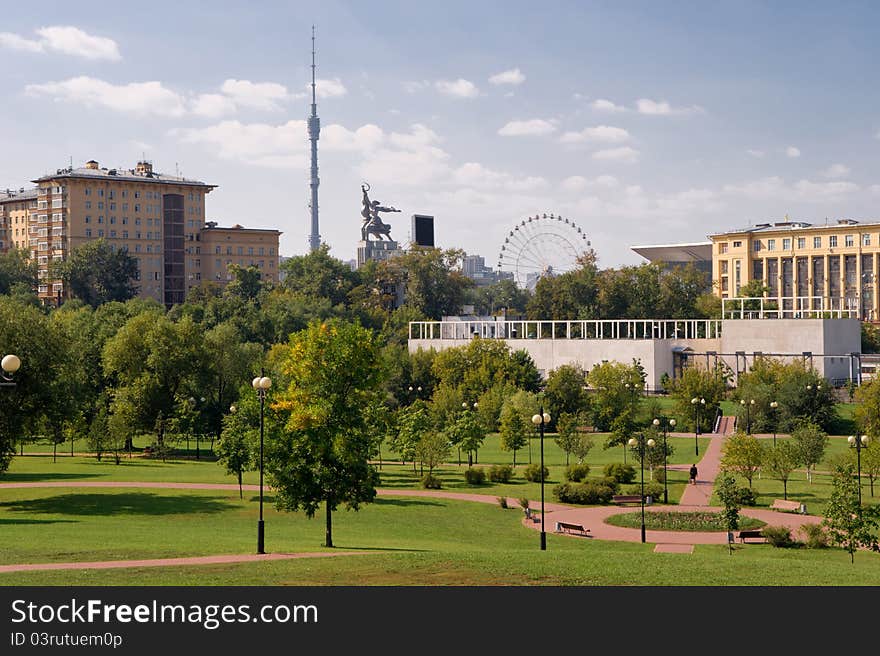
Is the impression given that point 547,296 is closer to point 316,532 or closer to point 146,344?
point 146,344

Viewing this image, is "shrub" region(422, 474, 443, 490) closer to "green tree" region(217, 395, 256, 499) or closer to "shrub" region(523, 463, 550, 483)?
"shrub" region(523, 463, 550, 483)

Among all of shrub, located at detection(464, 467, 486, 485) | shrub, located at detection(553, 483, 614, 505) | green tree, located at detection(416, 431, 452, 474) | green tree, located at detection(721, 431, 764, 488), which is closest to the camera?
shrub, located at detection(553, 483, 614, 505)

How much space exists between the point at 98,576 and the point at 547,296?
16030cm

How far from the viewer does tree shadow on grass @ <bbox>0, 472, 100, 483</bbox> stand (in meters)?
64.8

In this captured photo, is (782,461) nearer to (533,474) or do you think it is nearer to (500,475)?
(533,474)

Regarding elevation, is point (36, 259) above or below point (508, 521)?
above

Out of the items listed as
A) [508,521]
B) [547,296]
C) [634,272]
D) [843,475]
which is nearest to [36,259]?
[547,296]

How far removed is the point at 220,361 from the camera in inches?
3871

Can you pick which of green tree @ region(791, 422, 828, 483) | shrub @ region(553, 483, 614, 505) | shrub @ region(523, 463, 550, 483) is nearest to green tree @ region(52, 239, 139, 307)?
shrub @ region(523, 463, 550, 483)

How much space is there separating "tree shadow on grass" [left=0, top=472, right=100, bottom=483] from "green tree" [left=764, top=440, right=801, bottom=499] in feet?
134

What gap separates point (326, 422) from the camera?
43094mm


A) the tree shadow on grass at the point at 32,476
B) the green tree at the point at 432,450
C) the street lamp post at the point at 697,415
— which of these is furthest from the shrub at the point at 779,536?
the tree shadow on grass at the point at 32,476

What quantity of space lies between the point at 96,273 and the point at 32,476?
123 metres

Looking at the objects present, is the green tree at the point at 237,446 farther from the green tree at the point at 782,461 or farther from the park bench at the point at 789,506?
the green tree at the point at 782,461
